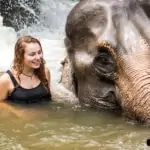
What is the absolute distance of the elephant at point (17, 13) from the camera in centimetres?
1271

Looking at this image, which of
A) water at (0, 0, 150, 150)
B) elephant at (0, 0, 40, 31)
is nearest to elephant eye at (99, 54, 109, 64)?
water at (0, 0, 150, 150)

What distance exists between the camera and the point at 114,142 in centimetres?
439

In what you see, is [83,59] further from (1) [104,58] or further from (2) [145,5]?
(2) [145,5]

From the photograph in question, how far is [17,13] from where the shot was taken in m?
13.0

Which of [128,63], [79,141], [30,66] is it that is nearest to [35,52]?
[30,66]

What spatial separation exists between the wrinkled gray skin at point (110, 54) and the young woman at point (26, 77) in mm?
285

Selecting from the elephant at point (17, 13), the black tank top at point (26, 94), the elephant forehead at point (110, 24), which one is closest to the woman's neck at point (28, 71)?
the black tank top at point (26, 94)

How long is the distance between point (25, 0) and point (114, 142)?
29.8 ft

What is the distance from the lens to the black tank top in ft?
18.4

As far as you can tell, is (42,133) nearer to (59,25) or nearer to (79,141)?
(79,141)

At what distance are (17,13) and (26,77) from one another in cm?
750

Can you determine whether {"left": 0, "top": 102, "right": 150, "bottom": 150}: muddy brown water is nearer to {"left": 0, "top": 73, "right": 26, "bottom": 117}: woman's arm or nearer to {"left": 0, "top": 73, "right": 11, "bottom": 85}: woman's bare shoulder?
{"left": 0, "top": 73, "right": 26, "bottom": 117}: woman's arm

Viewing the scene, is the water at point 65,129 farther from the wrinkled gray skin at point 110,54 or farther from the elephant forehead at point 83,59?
the elephant forehead at point 83,59

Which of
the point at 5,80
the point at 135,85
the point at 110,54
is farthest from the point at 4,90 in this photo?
the point at 135,85
